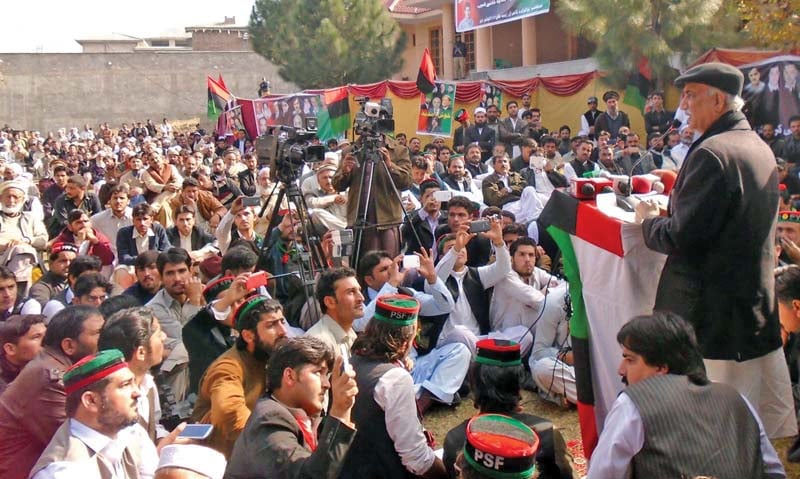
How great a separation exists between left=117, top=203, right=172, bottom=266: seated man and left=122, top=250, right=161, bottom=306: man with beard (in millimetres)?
1257

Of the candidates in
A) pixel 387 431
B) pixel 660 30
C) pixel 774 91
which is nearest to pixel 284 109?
pixel 660 30

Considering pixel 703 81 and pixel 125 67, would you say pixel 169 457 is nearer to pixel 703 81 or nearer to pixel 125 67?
pixel 703 81

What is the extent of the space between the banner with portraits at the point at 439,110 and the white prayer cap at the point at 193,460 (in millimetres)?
11942

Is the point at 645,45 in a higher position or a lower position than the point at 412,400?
higher

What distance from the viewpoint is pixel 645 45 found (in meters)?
12.6

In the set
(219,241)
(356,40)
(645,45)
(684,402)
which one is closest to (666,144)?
(645,45)

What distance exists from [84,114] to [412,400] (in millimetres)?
35666

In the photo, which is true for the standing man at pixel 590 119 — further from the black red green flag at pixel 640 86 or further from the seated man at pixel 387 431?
the seated man at pixel 387 431

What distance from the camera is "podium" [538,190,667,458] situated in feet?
10.2

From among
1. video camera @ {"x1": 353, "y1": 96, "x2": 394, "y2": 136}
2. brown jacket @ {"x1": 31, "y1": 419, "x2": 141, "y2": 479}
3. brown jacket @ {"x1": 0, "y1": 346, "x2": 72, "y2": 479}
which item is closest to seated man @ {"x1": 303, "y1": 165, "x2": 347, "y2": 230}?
video camera @ {"x1": 353, "y1": 96, "x2": 394, "y2": 136}

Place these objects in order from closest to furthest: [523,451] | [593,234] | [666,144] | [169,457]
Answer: [523,451] → [169,457] → [593,234] → [666,144]

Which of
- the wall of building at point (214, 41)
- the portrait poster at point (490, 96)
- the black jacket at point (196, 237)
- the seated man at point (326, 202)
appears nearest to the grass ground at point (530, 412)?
the seated man at point (326, 202)

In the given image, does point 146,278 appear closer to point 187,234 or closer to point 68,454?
point 187,234

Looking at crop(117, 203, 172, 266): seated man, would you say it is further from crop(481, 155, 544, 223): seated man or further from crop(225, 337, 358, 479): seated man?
crop(225, 337, 358, 479): seated man
